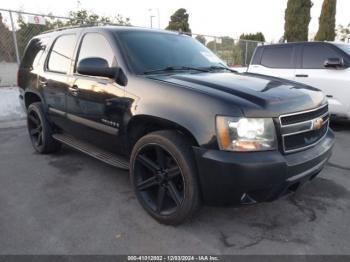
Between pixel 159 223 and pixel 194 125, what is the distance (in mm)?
1053

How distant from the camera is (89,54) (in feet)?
12.3

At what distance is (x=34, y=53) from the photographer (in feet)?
16.7

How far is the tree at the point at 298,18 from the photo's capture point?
22031mm

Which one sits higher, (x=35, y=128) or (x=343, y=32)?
(x=343, y=32)

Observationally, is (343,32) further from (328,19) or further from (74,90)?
(74,90)

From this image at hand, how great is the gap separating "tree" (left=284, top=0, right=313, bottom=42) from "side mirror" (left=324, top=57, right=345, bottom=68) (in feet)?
57.9

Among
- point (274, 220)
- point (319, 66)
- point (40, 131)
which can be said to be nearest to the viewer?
point (274, 220)

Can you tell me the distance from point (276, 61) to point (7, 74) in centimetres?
772

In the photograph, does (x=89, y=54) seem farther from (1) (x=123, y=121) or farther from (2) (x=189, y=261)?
(2) (x=189, y=261)

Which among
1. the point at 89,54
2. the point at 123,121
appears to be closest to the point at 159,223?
the point at 123,121

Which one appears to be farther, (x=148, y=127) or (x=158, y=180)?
(x=148, y=127)

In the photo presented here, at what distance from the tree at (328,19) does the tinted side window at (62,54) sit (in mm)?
26424

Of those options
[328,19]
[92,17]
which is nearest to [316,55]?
[92,17]

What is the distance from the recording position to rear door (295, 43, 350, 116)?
20.3 ft
